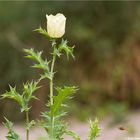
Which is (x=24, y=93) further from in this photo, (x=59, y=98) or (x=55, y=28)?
(x=55, y=28)

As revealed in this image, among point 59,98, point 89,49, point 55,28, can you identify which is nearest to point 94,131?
point 59,98

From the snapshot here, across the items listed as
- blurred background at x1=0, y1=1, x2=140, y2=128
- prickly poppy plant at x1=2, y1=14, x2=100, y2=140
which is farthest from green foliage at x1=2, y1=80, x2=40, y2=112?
blurred background at x1=0, y1=1, x2=140, y2=128

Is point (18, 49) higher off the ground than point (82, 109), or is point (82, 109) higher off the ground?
point (18, 49)

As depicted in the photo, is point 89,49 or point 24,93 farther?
point 89,49

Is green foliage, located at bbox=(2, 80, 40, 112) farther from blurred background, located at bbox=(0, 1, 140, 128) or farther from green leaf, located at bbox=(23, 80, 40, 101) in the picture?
blurred background, located at bbox=(0, 1, 140, 128)

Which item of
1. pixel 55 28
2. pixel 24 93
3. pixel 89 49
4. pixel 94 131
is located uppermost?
pixel 89 49

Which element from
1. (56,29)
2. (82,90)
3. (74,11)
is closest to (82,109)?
(82,90)

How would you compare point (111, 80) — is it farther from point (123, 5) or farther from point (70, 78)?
point (123, 5)

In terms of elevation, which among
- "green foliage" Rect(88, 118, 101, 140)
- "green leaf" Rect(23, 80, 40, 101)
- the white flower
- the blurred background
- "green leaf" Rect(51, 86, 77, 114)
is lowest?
"green foliage" Rect(88, 118, 101, 140)
